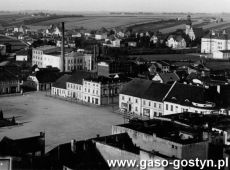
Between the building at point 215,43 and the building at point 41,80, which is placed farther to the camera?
the building at point 215,43

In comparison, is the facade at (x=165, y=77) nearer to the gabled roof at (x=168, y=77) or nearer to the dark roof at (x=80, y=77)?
the gabled roof at (x=168, y=77)

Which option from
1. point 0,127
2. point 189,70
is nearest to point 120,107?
point 0,127

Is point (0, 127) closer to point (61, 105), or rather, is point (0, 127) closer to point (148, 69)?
point (61, 105)

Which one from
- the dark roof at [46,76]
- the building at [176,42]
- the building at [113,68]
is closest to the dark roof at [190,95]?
the dark roof at [46,76]

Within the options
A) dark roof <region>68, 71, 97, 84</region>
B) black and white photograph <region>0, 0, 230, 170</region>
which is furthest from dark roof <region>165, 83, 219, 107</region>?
dark roof <region>68, 71, 97, 84</region>

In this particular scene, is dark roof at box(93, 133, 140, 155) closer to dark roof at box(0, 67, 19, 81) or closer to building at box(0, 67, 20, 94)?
building at box(0, 67, 20, 94)

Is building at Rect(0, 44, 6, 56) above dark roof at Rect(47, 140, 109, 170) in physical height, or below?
below

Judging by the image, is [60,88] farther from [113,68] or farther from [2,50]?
[2,50]
